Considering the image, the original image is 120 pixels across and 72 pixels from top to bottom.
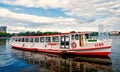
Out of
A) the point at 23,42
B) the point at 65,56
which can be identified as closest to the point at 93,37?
the point at 65,56

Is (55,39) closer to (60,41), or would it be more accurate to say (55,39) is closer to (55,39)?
(55,39)

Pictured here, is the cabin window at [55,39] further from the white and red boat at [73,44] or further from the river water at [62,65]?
the river water at [62,65]

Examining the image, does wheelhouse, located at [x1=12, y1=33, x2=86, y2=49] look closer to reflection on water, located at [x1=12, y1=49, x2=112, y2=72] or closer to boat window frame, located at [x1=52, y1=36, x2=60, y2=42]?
boat window frame, located at [x1=52, y1=36, x2=60, y2=42]

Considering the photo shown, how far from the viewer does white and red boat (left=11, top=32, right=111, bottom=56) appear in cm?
2798

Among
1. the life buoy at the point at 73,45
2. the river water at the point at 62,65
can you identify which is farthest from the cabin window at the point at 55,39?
the river water at the point at 62,65

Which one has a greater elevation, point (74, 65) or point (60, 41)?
point (60, 41)

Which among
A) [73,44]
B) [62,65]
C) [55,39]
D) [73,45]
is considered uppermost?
[55,39]

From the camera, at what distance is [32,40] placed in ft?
133

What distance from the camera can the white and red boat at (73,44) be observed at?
28.0 m

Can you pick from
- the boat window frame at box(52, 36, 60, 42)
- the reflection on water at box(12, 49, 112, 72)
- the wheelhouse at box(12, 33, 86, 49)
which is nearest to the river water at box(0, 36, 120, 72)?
the reflection on water at box(12, 49, 112, 72)

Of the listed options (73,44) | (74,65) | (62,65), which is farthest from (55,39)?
(74,65)

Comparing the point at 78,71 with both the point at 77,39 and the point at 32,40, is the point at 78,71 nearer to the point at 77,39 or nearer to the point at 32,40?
the point at 77,39

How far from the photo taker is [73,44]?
30.1 meters

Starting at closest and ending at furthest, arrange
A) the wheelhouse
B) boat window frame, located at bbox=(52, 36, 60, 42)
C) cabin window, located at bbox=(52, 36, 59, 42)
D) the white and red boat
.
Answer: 1. the white and red boat
2. the wheelhouse
3. boat window frame, located at bbox=(52, 36, 60, 42)
4. cabin window, located at bbox=(52, 36, 59, 42)
